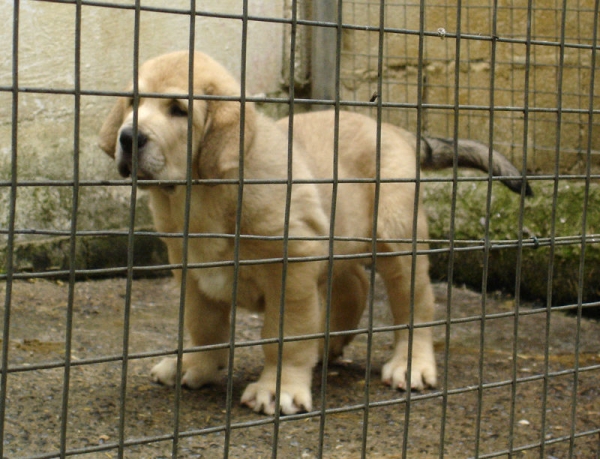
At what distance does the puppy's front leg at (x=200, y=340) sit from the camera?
3.70 metres

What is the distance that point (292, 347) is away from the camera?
3531 millimetres

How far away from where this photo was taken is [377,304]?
19.6ft

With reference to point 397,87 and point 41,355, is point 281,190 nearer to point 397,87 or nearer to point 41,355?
point 41,355

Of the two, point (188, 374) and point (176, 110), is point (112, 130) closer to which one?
point (176, 110)

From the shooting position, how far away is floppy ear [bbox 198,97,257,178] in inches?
129

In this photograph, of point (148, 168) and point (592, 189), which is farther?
point (592, 189)

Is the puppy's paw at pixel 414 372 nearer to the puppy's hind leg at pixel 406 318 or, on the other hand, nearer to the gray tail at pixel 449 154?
the puppy's hind leg at pixel 406 318

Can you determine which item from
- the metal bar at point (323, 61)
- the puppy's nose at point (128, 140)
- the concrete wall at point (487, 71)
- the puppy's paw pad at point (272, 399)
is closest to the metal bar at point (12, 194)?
the puppy's nose at point (128, 140)

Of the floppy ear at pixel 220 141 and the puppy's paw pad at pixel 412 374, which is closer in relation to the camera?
the floppy ear at pixel 220 141

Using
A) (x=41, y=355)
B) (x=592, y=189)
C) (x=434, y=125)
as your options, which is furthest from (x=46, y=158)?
(x=592, y=189)

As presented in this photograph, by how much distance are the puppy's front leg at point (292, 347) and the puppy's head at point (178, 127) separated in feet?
1.94

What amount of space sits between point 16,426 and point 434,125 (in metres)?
4.53

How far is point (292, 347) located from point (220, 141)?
99 centimetres

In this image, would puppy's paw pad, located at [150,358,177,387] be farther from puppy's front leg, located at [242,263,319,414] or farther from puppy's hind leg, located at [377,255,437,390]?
puppy's hind leg, located at [377,255,437,390]
